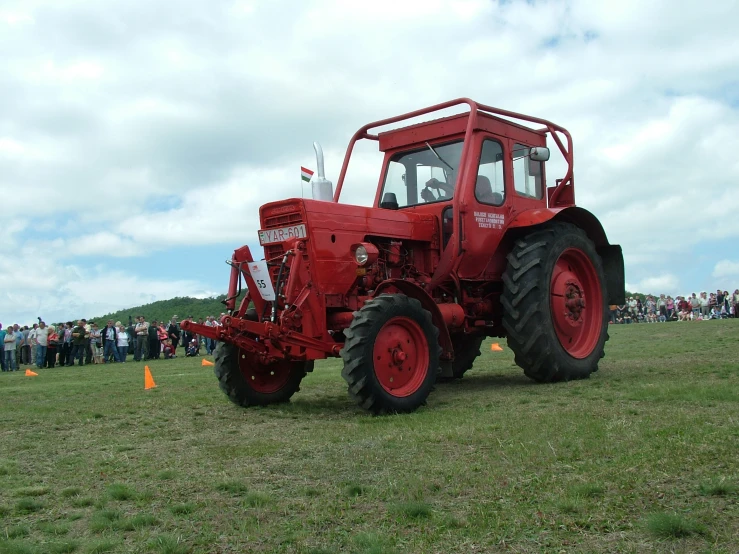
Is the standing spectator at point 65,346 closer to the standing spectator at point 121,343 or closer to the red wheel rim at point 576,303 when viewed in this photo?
the standing spectator at point 121,343

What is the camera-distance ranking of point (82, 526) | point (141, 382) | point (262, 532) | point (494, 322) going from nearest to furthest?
1. point (262, 532)
2. point (82, 526)
3. point (494, 322)
4. point (141, 382)

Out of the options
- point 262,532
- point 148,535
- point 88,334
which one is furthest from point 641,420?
point 88,334

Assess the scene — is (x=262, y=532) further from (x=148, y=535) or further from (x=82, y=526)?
(x=82, y=526)

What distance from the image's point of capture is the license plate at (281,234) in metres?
8.21

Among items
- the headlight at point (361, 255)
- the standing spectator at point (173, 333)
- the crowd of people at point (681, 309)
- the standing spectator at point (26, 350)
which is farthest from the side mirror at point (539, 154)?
the crowd of people at point (681, 309)

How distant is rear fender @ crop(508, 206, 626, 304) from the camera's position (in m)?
10.2

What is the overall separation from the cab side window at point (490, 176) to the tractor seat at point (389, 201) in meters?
1.18

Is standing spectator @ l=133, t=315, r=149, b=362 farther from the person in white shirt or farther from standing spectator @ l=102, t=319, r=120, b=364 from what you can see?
standing spectator @ l=102, t=319, r=120, b=364

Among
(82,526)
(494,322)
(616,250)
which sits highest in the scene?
(616,250)

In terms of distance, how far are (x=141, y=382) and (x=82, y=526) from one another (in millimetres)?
10452

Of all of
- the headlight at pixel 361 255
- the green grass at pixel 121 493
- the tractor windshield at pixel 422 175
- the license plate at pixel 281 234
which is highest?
the tractor windshield at pixel 422 175

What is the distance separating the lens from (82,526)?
413 centimetres

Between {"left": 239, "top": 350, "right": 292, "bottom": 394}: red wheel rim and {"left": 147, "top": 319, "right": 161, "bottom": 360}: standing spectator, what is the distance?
727 inches

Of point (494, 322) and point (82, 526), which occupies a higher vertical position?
point (494, 322)
